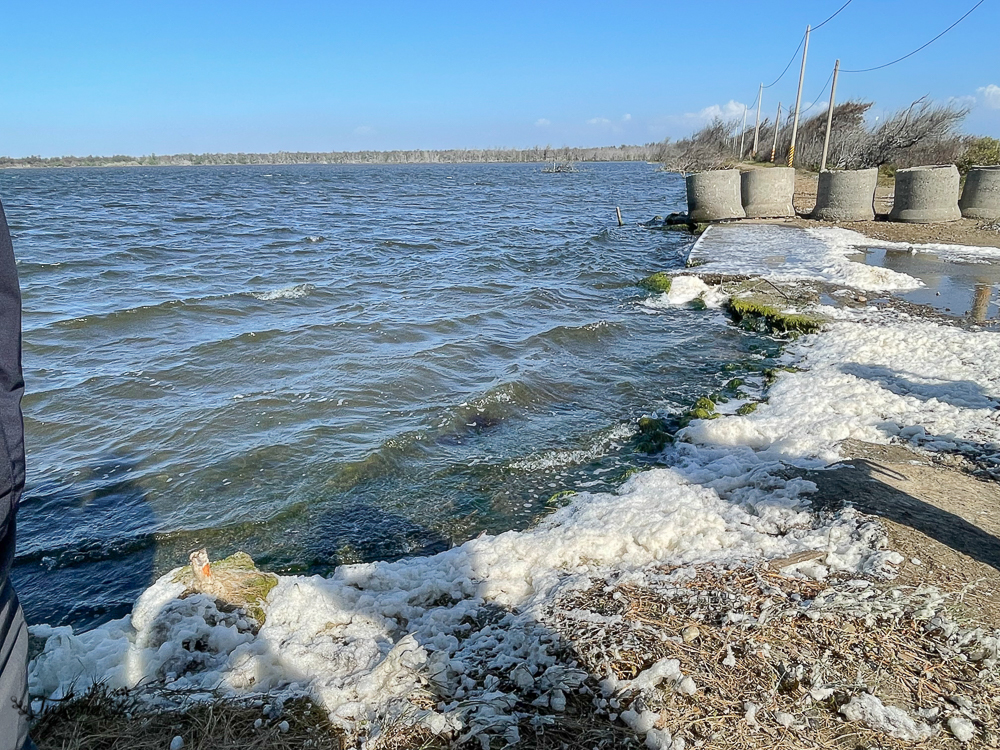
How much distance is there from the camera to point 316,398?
340 inches

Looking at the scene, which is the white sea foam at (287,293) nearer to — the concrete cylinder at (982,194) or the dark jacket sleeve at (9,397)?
the dark jacket sleeve at (9,397)

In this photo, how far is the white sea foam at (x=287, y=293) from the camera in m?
14.2

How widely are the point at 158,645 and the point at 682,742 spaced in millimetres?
2678

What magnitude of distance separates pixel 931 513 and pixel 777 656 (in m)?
2.04

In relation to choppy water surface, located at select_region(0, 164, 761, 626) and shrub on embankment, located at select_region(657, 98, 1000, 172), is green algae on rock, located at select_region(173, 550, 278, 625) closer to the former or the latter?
choppy water surface, located at select_region(0, 164, 761, 626)

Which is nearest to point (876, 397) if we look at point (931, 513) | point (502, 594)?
point (931, 513)

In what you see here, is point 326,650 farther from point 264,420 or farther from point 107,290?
point 107,290

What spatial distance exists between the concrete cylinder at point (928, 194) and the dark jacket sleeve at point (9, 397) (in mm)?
21586

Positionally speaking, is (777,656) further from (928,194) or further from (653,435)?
(928,194)

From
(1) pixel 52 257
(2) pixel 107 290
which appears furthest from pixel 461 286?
(1) pixel 52 257

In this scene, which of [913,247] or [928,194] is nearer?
[913,247]

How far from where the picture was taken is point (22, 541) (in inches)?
218

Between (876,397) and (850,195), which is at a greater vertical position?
(850,195)

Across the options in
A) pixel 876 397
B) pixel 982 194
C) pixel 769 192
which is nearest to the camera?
pixel 876 397
